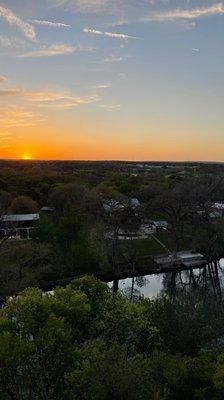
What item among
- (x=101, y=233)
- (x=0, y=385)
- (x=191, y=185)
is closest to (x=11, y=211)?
(x=101, y=233)

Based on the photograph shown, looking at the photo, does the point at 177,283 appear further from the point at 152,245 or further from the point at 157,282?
the point at 152,245

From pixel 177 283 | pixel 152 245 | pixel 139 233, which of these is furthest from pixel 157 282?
pixel 139 233

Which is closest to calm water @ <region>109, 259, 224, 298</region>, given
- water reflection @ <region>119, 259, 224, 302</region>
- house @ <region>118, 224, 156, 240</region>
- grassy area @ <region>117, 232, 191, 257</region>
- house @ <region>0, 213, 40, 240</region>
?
water reflection @ <region>119, 259, 224, 302</region>

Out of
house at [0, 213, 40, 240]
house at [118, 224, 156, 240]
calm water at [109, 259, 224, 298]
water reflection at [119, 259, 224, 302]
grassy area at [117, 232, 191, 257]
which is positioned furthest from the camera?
house at [118, 224, 156, 240]

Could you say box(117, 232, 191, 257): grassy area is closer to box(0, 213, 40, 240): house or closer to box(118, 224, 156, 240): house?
box(118, 224, 156, 240): house

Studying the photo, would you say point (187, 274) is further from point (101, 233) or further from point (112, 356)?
point (112, 356)

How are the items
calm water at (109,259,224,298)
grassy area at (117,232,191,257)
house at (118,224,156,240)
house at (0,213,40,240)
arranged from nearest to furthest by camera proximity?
calm water at (109,259,224,298) < house at (0,213,40,240) < grassy area at (117,232,191,257) < house at (118,224,156,240)

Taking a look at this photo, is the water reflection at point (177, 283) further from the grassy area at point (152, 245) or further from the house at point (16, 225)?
the house at point (16, 225)
